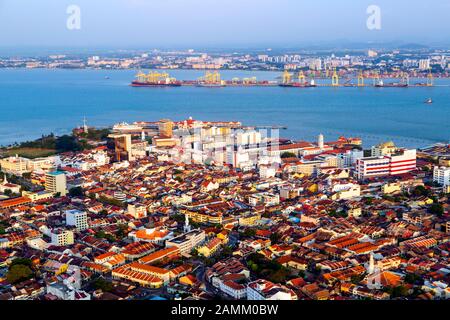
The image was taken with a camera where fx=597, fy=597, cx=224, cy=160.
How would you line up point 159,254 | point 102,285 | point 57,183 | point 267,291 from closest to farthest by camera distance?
1. point 267,291
2. point 102,285
3. point 159,254
4. point 57,183

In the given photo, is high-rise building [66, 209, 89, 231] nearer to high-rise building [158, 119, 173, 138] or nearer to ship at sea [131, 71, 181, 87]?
high-rise building [158, 119, 173, 138]

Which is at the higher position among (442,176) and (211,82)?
(211,82)

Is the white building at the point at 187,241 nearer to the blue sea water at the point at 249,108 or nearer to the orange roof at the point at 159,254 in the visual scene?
the orange roof at the point at 159,254

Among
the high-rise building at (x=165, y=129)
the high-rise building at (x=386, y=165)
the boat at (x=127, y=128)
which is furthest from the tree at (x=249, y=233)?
the boat at (x=127, y=128)

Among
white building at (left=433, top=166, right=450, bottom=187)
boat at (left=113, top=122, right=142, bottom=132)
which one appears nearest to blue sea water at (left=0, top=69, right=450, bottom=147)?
boat at (left=113, top=122, right=142, bottom=132)

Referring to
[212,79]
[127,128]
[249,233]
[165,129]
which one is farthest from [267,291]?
[212,79]

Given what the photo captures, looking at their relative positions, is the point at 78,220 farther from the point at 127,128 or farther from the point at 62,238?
the point at 127,128
